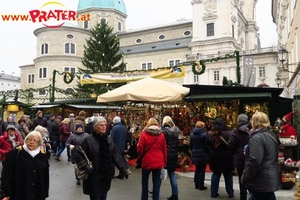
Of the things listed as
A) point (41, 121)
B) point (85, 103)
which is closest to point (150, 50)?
point (85, 103)

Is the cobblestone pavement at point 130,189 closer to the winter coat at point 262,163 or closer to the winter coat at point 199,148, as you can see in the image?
the winter coat at point 199,148

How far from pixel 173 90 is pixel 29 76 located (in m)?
58.6

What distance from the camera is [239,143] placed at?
19.0 feet

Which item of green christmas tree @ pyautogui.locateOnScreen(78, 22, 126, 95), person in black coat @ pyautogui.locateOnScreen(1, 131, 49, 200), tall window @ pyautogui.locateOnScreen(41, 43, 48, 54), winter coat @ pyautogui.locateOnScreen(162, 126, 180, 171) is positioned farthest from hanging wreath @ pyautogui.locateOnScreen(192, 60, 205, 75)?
tall window @ pyautogui.locateOnScreen(41, 43, 48, 54)

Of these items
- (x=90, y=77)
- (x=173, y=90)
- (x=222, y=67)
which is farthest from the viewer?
(x=222, y=67)

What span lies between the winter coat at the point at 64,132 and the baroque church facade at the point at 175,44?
34.1 meters

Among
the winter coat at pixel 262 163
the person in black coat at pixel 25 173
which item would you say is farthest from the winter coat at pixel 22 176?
the winter coat at pixel 262 163

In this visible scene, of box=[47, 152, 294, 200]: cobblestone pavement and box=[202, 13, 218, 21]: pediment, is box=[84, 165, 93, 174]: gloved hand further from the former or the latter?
box=[202, 13, 218, 21]: pediment

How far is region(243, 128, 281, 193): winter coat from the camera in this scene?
13.2 ft

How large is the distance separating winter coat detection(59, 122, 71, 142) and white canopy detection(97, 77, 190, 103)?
2377mm

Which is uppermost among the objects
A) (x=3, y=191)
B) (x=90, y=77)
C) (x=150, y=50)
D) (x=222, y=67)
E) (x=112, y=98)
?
(x=150, y=50)

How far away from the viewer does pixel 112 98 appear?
9.76 m

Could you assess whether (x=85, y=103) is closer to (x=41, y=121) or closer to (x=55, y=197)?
(x=41, y=121)

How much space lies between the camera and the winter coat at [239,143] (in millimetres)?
5746
